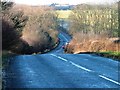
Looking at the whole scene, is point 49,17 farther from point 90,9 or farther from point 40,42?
point 40,42

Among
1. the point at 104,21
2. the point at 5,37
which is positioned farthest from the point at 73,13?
the point at 5,37

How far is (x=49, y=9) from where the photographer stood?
436 feet

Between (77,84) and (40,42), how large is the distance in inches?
2658

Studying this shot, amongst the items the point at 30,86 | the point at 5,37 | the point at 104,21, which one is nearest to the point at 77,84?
the point at 30,86

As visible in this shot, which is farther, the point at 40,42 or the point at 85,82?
the point at 40,42

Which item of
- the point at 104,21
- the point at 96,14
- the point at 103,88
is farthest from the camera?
the point at 96,14

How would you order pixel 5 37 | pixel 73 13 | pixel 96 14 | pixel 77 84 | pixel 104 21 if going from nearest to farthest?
pixel 77 84, pixel 5 37, pixel 104 21, pixel 96 14, pixel 73 13

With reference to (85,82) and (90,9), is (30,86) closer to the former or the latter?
(85,82)

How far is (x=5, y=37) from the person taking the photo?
27078 millimetres

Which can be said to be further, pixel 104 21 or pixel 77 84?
pixel 104 21

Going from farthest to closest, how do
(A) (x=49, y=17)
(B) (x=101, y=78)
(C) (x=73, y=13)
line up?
(A) (x=49, y=17)
(C) (x=73, y=13)
(B) (x=101, y=78)

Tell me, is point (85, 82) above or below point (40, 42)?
above

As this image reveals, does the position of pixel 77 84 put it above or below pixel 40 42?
above

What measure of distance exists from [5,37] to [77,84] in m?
15.7
